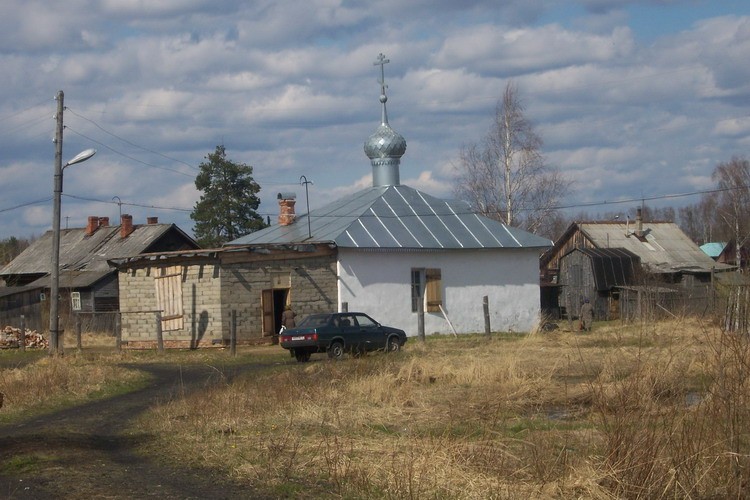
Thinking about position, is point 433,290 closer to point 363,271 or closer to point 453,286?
point 453,286

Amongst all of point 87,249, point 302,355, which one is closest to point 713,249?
point 87,249

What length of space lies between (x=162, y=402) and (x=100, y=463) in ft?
21.4

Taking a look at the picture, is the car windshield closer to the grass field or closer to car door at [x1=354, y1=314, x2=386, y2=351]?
car door at [x1=354, y1=314, x2=386, y2=351]

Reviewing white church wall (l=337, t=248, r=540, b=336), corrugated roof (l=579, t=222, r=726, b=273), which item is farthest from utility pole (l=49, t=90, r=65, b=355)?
corrugated roof (l=579, t=222, r=726, b=273)

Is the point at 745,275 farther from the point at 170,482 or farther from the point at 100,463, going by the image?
the point at 100,463

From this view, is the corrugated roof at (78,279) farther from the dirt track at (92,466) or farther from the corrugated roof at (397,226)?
the dirt track at (92,466)

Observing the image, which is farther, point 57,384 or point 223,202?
point 223,202

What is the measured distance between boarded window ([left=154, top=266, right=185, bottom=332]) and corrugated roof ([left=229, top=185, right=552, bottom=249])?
13.2ft

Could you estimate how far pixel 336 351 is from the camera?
26.3 m

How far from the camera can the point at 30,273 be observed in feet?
191

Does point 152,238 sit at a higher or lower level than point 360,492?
higher

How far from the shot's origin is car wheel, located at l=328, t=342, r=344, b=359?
2616 centimetres

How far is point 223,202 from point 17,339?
27.1m

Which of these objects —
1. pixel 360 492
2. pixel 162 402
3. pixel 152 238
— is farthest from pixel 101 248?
pixel 360 492
